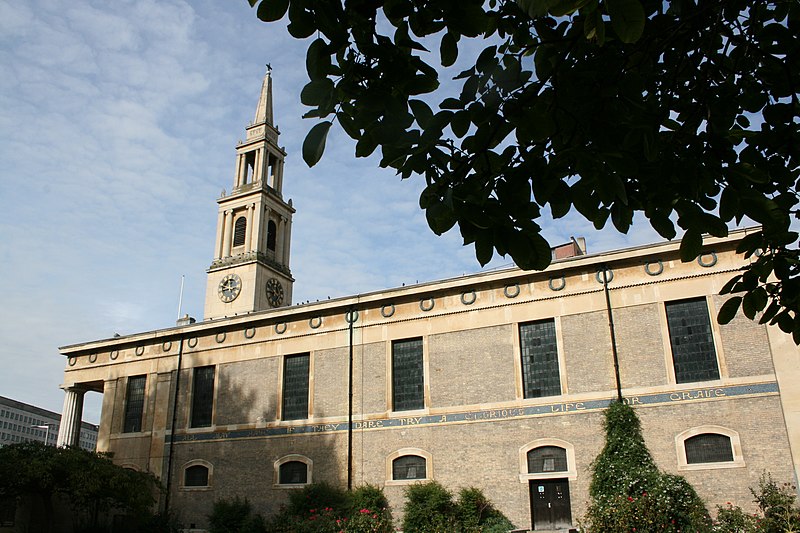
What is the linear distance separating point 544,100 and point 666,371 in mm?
18524

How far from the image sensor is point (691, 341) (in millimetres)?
20922

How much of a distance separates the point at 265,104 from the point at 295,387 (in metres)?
25.7

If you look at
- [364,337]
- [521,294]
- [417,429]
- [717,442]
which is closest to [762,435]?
[717,442]

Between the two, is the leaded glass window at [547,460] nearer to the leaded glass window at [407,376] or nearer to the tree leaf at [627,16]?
the leaded glass window at [407,376]

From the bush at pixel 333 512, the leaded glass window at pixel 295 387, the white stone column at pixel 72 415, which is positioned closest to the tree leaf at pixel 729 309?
the bush at pixel 333 512

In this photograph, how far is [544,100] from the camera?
4.33 metres

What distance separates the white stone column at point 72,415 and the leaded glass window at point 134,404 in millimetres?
3632

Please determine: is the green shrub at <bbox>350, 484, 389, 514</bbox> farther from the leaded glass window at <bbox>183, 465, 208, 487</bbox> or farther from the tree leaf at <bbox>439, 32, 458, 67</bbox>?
the tree leaf at <bbox>439, 32, 458, 67</bbox>

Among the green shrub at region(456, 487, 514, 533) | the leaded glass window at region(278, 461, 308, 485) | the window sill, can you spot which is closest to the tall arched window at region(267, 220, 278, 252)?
the leaded glass window at region(278, 461, 308, 485)

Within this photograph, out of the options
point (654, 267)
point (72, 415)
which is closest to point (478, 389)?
point (654, 267)

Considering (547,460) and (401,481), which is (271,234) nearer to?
(401,481)

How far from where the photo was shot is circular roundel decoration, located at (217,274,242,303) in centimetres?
4084

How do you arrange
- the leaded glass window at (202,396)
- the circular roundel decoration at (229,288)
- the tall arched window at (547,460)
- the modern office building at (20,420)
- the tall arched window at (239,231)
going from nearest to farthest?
the tall arched window at (547,460) → the leaded glass window at (202,396) → the circular roundel decoration at (229,288) → the tall arched window at (239,231) → the modern office building at (20,420)

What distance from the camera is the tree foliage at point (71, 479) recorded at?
24.2 meters
